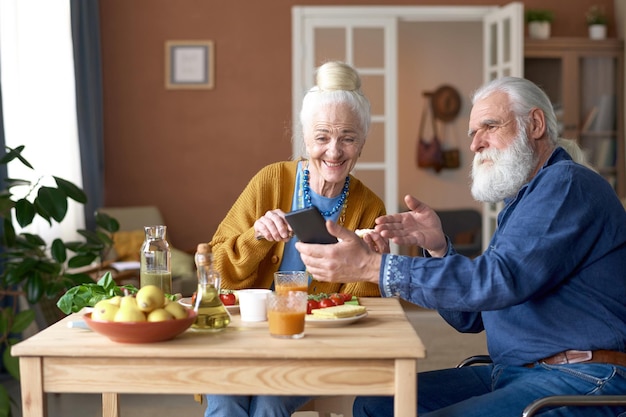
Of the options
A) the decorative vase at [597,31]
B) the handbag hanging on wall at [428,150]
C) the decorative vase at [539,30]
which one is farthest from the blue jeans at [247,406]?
the handbag hanging on wall at [428,150]

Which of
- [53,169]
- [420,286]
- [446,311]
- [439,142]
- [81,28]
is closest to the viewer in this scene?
[420,286]

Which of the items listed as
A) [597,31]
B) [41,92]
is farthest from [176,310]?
[597,31]

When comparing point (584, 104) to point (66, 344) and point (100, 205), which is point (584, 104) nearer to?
point (100, 205)

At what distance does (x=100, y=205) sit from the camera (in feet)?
21.0

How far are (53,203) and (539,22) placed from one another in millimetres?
4648

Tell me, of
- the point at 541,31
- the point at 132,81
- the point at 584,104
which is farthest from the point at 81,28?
the point at 584,104

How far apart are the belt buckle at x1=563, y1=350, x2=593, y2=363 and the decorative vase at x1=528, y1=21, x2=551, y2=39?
520cm

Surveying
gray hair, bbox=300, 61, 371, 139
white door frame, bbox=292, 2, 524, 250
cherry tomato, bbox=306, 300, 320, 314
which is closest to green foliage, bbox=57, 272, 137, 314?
cherry tomato, bbox=306, 300, 320, 314

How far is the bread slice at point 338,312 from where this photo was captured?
203 centimetres

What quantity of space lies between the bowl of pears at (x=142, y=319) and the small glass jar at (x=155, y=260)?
33cm

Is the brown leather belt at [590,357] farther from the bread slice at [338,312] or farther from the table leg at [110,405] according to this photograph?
the table leg at [110,405]

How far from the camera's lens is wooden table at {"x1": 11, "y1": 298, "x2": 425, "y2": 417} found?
69.2 inches

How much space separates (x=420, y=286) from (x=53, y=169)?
4023mm

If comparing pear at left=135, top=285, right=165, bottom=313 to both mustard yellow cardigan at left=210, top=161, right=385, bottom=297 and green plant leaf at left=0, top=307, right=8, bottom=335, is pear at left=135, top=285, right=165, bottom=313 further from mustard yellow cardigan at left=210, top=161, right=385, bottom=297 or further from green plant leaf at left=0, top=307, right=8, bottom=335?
green plant leaf at left=0, top=307, right=8, bottom=335
